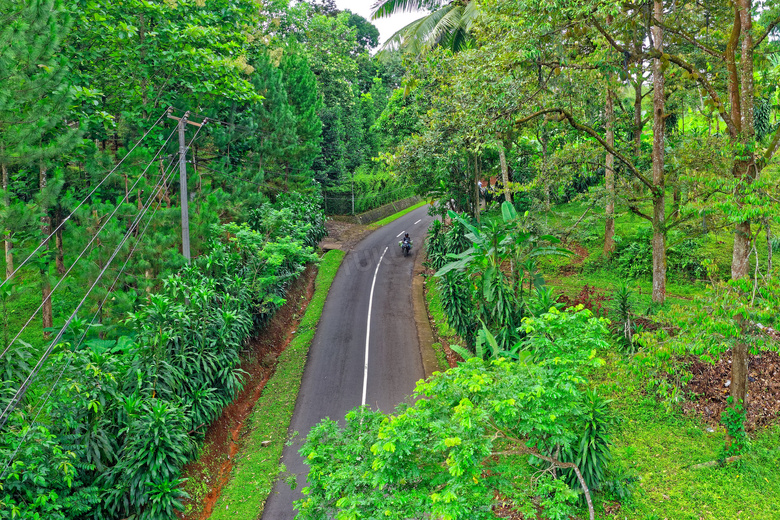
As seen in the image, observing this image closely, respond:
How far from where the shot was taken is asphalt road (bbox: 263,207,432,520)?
12.9 meters

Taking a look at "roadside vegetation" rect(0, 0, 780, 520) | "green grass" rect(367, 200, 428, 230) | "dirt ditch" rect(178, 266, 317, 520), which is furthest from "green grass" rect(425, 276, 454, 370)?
"green grass" rect(367, 200, 428, 230)

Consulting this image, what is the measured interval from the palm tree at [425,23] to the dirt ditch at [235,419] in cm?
1197

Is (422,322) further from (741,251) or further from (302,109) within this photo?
(302,109)

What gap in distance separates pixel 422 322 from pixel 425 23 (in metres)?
12.1

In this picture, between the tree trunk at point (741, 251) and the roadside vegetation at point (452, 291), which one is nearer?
the roadside vegetation at point (452, 291)

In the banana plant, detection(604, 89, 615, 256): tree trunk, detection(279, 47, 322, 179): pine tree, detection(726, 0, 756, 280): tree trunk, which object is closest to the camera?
detection(726, 0, 756, 280): tree trunk

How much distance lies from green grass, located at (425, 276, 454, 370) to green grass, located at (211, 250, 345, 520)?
4724 mm

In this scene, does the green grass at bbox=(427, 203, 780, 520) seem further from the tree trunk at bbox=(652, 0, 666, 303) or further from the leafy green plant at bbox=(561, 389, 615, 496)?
the tree trunk at bbox=(652, 0, 666, 303)

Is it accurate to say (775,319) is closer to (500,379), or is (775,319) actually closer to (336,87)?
(500,379)

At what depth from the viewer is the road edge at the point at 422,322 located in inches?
629

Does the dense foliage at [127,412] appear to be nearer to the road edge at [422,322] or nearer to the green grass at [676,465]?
the road edge at [422,322]

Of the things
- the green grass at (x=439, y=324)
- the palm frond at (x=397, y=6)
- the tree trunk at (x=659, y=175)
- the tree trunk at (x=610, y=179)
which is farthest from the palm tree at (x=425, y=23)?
the green grass at (x=439, y=324)

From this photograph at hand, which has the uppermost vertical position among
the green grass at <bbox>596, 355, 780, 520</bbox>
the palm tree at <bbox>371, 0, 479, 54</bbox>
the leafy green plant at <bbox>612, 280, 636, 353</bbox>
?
the palm tree at <bbox>371, 0, 479, 54</bbox>

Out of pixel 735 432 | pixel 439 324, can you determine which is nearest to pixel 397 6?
pixel 439 324
